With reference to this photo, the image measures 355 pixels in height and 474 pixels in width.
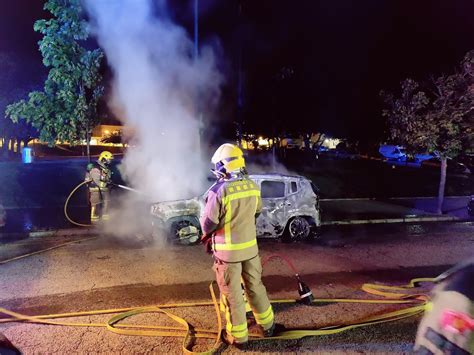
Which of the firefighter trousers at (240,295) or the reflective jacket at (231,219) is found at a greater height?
the reflective jacket at (231,219)

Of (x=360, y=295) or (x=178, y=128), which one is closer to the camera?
(x=360, y=295)

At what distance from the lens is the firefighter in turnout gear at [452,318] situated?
8.63 feet

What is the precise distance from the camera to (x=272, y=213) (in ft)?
28.2

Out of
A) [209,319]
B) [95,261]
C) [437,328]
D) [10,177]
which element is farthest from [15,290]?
[10,177]

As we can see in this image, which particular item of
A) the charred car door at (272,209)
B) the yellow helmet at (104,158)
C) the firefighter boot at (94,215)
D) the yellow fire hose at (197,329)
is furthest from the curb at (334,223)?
the yellow fire hose at (197,329)

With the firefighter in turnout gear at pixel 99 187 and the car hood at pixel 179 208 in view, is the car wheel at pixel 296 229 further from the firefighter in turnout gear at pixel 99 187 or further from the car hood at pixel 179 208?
the firefighter in turnout gear at pixel 99 187

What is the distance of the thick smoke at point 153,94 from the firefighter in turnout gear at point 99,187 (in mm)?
707

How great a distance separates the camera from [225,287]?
4074 millimetres

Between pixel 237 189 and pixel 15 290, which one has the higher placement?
pixel 237 189

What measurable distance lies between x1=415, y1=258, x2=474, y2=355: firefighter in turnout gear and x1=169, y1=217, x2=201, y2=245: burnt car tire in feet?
19.1

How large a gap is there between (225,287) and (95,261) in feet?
13.2

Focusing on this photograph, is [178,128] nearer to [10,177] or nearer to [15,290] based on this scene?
[15,290]

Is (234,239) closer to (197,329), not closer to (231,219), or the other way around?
(231,219)

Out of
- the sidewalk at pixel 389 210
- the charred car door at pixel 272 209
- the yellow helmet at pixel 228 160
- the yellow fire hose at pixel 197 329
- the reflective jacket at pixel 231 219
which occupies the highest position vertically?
the yellow helmet at pixel 228 160
